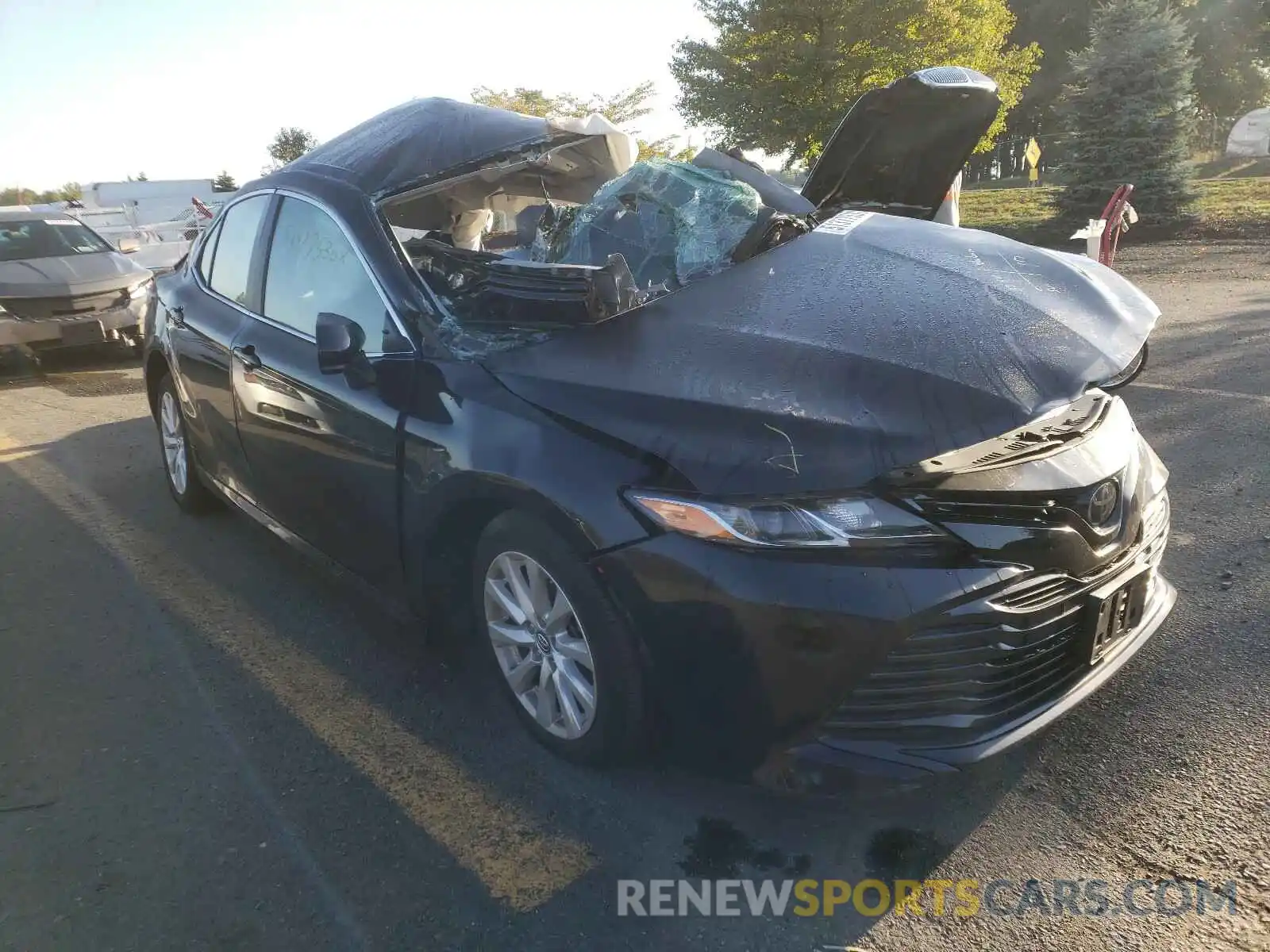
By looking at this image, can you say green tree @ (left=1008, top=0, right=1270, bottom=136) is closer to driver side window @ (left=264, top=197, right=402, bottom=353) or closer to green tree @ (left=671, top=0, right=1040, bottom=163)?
green tree @ (left=671, top=0, right=1040, bottom=163)

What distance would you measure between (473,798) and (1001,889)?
1394mm

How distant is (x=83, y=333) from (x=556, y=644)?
9146 mm

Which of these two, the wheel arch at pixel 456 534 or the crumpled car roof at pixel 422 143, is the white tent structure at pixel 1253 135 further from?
the wheel arch at pixel 456 534

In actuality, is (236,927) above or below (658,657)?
below


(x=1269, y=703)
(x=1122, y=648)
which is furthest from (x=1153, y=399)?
(x=1122, y=648)

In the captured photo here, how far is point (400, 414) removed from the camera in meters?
3.02

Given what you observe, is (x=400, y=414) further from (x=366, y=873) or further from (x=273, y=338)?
(x=366, y=873)

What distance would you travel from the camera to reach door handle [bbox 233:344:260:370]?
3.81 metres

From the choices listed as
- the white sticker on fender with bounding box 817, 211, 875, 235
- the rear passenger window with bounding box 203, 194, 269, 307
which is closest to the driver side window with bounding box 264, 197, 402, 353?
the rear passenger window with bounding box 203, 194, 269, 307

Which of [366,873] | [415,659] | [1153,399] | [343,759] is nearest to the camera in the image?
[366,873]

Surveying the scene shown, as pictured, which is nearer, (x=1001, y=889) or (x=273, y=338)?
(x=1001, y=889)

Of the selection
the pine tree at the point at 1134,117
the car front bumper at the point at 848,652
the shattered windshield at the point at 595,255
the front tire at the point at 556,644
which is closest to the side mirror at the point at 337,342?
the shattered windshield at the point at 595,255

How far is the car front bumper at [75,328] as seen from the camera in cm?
953

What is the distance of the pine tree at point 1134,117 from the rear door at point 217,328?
16.4m
